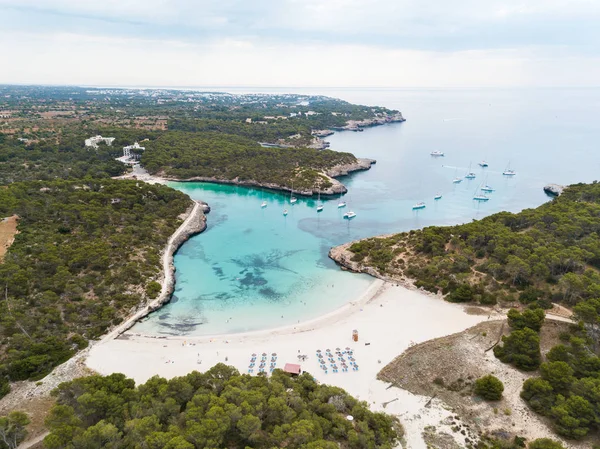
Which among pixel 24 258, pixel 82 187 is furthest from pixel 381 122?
pixel 24 258

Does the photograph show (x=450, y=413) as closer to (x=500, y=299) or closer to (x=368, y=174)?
(x=500, y=299)

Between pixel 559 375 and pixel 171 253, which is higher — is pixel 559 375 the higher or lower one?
the higher one

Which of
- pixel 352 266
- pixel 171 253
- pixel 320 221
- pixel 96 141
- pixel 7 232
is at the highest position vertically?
pixel 96 141

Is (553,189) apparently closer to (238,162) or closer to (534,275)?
(534,275)

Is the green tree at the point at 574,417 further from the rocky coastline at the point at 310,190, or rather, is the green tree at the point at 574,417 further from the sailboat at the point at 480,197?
the sailboat at the point at 480,197

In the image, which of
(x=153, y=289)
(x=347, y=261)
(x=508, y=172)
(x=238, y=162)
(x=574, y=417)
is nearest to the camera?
(x=574, y=417)

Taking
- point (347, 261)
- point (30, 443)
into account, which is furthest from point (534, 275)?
point (30, 443)

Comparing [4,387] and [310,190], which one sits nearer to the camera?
[4,387]
